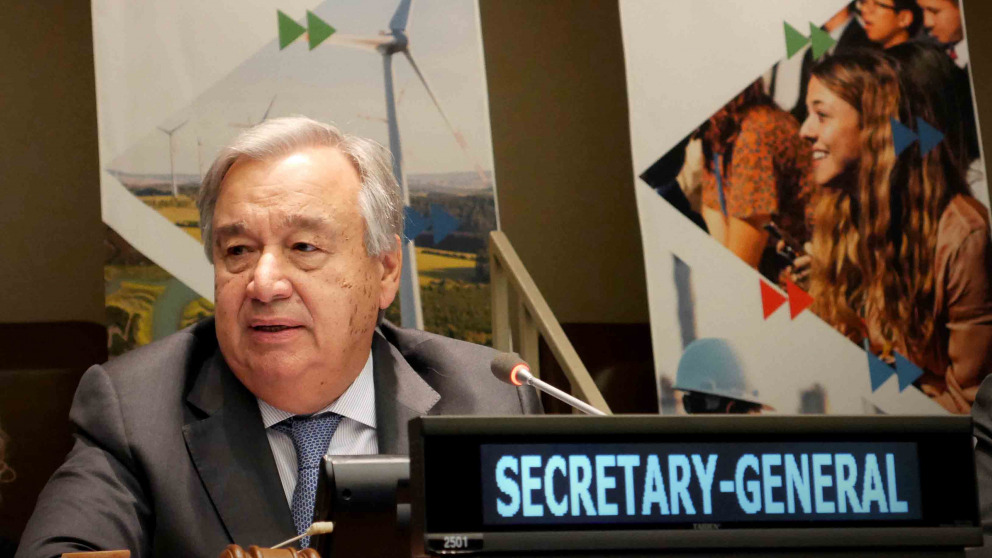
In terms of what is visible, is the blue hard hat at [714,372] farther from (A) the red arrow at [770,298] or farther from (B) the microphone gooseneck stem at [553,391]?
(B) the microphone gooseneck stem at [553,391]

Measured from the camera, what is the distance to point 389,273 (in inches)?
67.7

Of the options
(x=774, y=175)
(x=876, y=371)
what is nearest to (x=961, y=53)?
(x=774, y=175)

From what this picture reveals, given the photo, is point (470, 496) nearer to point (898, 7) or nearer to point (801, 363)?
point (801, 363)

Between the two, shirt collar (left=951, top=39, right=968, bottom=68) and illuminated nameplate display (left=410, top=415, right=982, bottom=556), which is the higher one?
shirt collar (left=951, top=39, right=968, bottom=68)

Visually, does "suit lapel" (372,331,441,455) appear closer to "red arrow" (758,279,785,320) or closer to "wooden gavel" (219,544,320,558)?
"wooden gavel" (219,544,320,558)

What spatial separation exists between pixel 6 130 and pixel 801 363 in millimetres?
2477

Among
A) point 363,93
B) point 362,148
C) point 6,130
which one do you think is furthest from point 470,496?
point 6,130

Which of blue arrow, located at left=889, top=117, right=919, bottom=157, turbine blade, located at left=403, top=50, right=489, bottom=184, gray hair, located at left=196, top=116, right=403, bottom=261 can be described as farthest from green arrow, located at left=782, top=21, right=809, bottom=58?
gray hair, located at left=196, top=116, right=403, bottom=261

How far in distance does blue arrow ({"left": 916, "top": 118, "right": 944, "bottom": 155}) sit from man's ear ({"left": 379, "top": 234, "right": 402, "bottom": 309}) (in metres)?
2.18

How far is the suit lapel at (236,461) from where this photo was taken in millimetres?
1389

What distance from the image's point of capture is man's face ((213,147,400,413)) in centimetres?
149

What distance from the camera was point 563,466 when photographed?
726 millimetres

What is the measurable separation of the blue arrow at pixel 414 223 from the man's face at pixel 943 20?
1.75 meters

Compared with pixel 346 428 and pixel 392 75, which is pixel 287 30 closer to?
pixel 392 75
